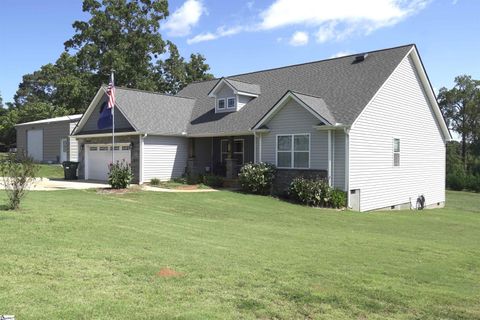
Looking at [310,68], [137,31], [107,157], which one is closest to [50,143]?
[107,157]

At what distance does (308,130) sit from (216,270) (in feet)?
48.1

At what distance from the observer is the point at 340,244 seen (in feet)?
35.0

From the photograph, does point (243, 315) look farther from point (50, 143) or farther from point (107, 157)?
point (50, 143)

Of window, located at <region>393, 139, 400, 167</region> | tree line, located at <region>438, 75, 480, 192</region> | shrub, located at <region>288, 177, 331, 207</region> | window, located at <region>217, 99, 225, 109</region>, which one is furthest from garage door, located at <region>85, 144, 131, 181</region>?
tree line, located at <region>438, 75, 480, 192</region>

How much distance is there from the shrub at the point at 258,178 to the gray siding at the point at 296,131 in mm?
748

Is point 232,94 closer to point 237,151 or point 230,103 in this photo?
point 230,103

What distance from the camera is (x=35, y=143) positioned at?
38.9 m

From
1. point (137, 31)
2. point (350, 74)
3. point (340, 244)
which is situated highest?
point (137, 31)

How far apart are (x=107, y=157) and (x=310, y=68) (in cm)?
1289

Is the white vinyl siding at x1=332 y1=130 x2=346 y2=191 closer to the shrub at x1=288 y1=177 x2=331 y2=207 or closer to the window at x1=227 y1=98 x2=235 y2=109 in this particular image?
the shrub at x1=288 y1=177 x2=331 y2=207

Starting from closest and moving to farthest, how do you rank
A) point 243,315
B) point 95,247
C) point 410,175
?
point 243,315
point 95,247
point 410,175

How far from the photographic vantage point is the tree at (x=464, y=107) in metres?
66.1

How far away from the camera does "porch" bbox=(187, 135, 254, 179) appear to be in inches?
993

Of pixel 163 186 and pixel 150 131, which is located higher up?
pixel 150 131
